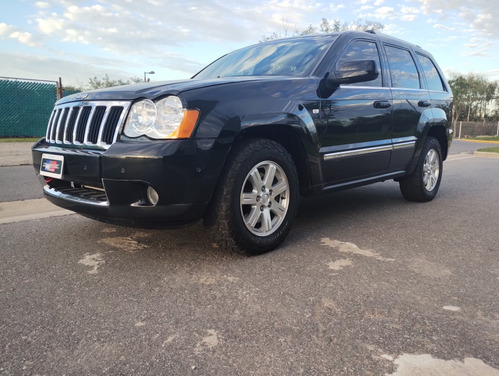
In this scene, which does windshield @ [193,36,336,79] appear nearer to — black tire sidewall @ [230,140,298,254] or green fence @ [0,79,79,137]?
black tire sidewall @ [230,140,298,254]

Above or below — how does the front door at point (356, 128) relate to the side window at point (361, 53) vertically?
below

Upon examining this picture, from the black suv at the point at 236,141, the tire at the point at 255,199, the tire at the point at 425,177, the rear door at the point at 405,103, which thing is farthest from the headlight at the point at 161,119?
the tire at the point at 425,177

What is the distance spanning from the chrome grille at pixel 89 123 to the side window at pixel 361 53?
1.95 metres

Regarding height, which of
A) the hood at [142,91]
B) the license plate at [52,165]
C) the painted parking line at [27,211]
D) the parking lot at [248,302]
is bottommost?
the parking lot at [248,302]

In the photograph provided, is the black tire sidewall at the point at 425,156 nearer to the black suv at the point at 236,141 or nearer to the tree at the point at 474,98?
the black suv at the point at 236,141

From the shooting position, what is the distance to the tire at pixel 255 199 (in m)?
2.90

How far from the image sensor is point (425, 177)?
17.3 feet

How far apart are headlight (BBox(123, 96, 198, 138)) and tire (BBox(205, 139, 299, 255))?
1.38ft

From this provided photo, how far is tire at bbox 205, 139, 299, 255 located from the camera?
2896 millimetres

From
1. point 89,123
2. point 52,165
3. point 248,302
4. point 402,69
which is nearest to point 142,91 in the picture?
point 89,123

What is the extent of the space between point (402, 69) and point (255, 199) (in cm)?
272

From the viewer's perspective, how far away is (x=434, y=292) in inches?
101

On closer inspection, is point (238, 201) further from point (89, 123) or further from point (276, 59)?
point (276, 59)

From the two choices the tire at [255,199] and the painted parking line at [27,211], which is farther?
the painted parking line at [27,211]
